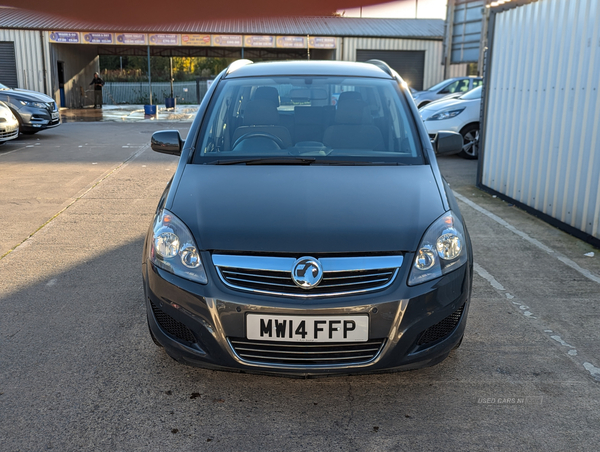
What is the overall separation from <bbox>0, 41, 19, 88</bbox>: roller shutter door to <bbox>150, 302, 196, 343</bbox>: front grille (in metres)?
28.3

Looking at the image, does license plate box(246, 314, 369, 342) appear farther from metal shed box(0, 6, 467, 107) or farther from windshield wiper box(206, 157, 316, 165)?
metal shed box(0, 6, 467, 107)

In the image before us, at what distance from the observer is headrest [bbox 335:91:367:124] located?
3830 mm

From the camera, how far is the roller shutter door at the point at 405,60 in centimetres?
3019

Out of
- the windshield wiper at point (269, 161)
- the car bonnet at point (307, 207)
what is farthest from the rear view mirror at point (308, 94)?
the car bonnet at point (307, 207)

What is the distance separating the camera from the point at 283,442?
2535 millimetres

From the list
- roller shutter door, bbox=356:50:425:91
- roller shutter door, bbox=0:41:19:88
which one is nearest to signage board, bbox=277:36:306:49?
roller shutter door, bbox=356:50:425:91

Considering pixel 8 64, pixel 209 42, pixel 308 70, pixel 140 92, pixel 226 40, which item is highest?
pixel 226 40

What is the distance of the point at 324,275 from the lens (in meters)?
2.60

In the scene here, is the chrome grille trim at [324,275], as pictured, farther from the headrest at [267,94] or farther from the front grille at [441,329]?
the headrest at [267,94]

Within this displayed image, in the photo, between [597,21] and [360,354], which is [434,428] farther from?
[597,21]

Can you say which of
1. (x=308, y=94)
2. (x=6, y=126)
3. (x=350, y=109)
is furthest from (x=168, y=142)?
(x=6, y=126)

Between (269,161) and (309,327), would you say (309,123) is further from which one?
(309,327)

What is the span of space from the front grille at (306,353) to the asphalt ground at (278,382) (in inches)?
11.2

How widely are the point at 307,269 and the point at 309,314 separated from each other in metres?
0.19
